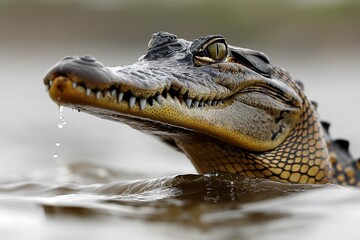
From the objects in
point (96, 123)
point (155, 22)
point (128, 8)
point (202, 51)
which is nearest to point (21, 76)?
point (96, 123)

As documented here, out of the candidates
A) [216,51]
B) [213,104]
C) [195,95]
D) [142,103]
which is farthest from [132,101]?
[216,51]

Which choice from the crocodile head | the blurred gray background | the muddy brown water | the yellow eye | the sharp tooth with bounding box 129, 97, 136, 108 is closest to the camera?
the muddy brown water

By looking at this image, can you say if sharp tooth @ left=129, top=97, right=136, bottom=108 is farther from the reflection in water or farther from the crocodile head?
the reflection in water

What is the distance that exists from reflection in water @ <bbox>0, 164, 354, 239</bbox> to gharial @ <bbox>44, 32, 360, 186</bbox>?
0.21 metres

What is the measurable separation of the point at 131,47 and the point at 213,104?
17.2 m

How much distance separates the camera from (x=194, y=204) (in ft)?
10.6

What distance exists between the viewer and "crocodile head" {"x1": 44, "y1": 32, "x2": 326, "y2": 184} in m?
2.98

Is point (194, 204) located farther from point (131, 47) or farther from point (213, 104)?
point (131, 47)

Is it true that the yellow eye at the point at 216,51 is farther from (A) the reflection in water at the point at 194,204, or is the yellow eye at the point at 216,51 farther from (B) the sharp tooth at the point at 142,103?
(B) the sharp tooth at the point at 142,103

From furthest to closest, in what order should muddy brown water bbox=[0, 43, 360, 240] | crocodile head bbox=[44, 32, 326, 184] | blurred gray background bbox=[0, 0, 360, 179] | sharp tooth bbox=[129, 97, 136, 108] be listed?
blurred gray background bbox=[0, 0, 360, 179], sharp tooth bbox=[129, 97, 136, 108], crocodile head bbox=[44, 32, 326, 184], muddy brown water bbox=[0, 43, 360, 240]

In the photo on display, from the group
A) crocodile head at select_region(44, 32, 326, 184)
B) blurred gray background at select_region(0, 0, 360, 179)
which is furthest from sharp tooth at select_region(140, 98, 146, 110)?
blurred gray background at select_region(0, 0, 360, 179)

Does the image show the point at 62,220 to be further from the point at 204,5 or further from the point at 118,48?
the point at 204,5

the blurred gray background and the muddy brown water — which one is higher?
the blurred gray background

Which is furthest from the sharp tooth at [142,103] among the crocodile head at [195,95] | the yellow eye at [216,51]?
the yellow eye at [216,51]
